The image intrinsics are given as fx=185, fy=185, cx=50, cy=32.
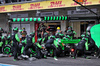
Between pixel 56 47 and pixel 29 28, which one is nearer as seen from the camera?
pixel 56 47

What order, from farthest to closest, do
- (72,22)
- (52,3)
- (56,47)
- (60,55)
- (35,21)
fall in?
(35,21) → (72,22) → (52,3) → (60,55) → (56,47)

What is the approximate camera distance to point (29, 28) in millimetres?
20172

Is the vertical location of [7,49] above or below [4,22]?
below

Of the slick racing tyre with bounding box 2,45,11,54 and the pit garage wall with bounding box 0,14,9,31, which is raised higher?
the pit garage wall with bounding box 0,14,9,31

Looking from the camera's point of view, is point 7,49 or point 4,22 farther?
point 4,22

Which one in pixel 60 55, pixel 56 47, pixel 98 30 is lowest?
pixel 60 55

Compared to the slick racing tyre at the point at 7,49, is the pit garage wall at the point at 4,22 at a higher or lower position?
higher

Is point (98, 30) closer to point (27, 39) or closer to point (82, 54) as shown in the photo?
point (82, 54)

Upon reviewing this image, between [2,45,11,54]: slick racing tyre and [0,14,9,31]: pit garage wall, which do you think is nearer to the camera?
[2,45,11,54]: slick racing tyre

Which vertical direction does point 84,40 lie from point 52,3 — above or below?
below

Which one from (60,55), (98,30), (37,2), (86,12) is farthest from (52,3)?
(98,30)

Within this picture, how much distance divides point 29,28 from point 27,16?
1.37 m

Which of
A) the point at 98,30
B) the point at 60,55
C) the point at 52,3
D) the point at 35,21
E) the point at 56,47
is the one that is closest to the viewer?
the point at 98,30

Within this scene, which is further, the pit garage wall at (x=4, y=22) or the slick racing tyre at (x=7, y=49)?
the pit garage wall at (x=4, y=22)
